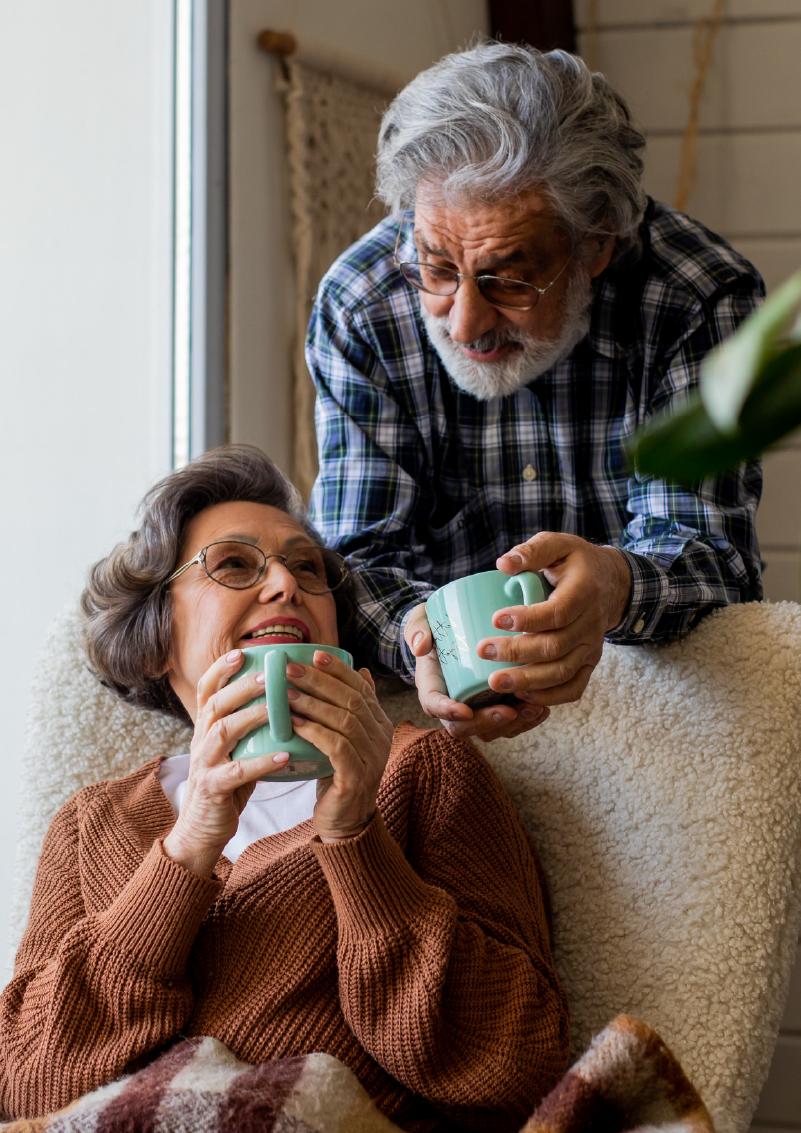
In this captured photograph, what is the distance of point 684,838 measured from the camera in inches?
48.1

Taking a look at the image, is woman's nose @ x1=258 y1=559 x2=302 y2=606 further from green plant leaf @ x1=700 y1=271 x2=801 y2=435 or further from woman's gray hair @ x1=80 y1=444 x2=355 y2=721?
green plant leaf @ x1=700 y1=271 x2=801 y2=435

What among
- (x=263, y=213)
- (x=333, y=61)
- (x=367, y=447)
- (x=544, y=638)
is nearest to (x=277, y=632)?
(x=544, y=638)

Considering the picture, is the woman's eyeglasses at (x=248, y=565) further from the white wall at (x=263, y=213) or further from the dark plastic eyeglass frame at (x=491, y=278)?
the white wall at (x=263, y=213)

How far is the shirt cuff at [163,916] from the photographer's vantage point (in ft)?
3.47

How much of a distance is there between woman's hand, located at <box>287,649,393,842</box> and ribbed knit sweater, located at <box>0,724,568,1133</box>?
0.03 meters

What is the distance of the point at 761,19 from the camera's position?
2641 millimetres

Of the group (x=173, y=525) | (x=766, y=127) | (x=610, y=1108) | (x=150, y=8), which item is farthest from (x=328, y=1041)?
(x=766, y=127)

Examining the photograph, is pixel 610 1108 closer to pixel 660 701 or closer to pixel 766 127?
pixel 660 701

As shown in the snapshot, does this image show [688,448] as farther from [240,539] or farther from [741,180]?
[741,180]

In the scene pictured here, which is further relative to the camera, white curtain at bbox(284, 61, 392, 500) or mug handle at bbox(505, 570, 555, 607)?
white curtain at bbox(284, 61, 392, 500)

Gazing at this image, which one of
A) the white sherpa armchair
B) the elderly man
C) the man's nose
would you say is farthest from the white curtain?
the white sherpa armchair

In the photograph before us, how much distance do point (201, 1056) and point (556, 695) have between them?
19.8 inches

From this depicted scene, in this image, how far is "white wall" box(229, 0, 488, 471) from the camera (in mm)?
2176

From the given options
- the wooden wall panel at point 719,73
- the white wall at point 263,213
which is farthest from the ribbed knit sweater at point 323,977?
the wooden wall panel at point 719,73
